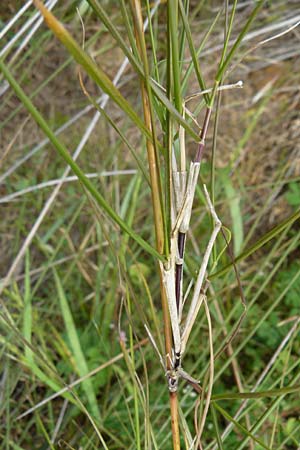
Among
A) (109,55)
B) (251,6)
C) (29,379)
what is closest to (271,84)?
(251,6)

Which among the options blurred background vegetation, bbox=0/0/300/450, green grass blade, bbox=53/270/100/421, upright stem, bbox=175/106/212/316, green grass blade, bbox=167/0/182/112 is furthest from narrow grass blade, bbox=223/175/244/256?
green grass blade, bbox=167/0/182/112

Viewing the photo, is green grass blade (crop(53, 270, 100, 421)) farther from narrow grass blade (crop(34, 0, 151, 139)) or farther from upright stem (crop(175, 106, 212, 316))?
narrow grass blade (crop(34, 0, 151, 139))

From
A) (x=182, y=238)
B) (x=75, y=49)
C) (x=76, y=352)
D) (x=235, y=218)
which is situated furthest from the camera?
(x=235, y=218)

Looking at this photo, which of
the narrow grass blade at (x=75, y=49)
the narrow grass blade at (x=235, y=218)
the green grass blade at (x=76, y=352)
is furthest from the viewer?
the narrow grass blade at (x=235, y=218)

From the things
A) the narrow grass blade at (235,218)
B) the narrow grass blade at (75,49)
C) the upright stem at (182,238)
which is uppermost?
the narrow grass blade at (75,49)

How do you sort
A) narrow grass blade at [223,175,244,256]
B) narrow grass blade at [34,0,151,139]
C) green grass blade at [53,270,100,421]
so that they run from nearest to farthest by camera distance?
narrow grass blade at [34,0,151,139] → green grass blade at [53,270,100,421] → narrow grass blade at [223,175,244,256]

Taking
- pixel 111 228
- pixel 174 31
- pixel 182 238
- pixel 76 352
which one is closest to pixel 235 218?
pixel 111 228

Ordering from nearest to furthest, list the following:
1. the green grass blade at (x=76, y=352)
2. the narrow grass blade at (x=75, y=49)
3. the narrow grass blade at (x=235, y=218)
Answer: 1. the narrow grass blade at (x=75, y=49)
2. the green grass blade at (x=76, y=352)
3. the narrow grass blade at (x=235, y=218)

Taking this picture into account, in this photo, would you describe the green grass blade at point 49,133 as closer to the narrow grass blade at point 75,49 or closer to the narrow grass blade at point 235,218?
the narrow grass blade at point 75,49

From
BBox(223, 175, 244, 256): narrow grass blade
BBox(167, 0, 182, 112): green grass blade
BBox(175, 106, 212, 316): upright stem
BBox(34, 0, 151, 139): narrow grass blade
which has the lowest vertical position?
BBox(223, 175, 244, 256): narrow grass blade

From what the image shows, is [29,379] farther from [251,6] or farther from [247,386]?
[251,6]

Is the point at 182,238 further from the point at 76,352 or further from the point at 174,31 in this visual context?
the point at 76,352

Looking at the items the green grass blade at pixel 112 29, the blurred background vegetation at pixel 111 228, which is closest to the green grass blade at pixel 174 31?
the green grass blade at pixel 112 29

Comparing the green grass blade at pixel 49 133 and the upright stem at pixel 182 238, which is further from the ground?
the green grass blade at pixel 49 133
